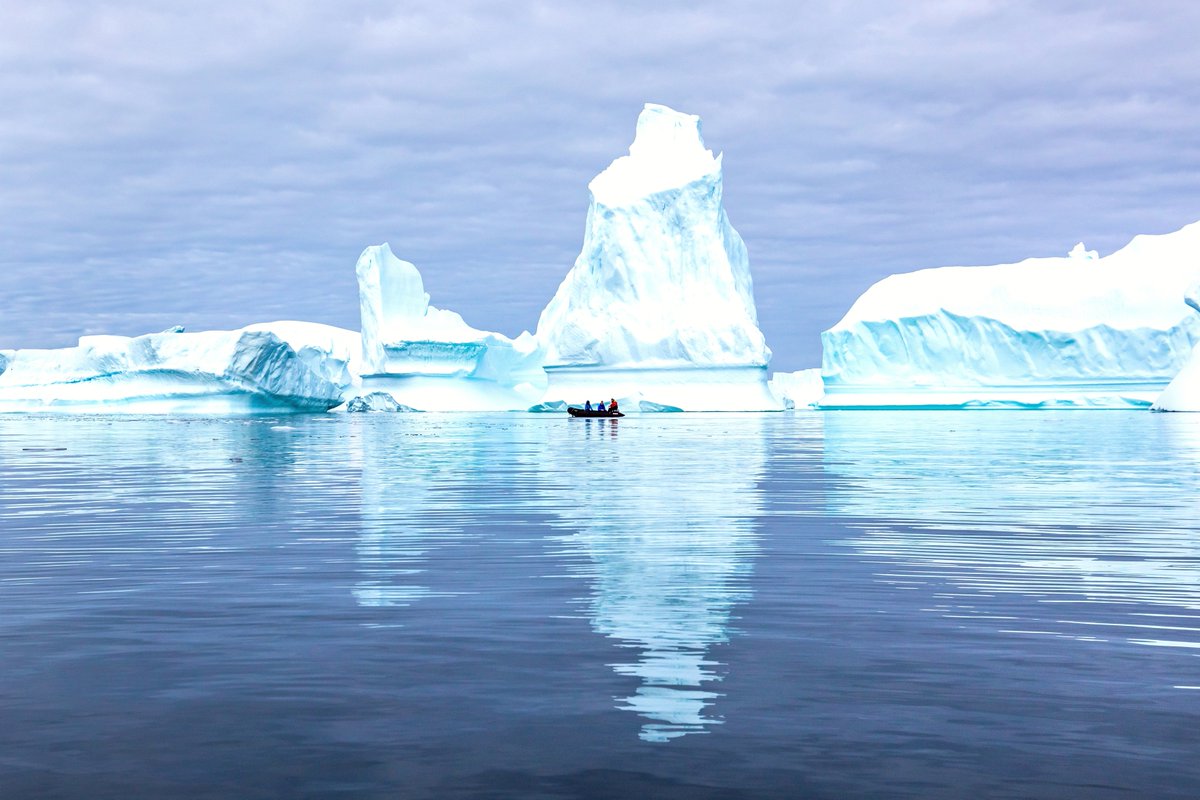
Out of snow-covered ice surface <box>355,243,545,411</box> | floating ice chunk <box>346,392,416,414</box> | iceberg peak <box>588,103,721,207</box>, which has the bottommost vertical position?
floating ice chunk <box>346,392,416,414</box>

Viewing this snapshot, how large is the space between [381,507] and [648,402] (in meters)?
45.3

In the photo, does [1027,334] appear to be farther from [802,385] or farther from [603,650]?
[603,650]

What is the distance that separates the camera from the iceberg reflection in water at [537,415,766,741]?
4.18 m

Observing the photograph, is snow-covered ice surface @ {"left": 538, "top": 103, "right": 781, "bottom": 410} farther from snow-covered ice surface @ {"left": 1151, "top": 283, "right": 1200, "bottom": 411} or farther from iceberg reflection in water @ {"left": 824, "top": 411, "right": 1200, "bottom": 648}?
iceberg reflection in water @ {"left": 824, "top": 411, "right": 1200, "bottom": 648}

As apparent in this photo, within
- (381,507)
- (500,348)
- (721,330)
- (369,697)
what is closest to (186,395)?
(500,348)

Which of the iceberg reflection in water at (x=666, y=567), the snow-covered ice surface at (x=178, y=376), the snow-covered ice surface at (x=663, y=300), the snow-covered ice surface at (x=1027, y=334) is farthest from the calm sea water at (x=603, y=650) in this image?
the snow-covered ice surface at (x=1027, y=334)

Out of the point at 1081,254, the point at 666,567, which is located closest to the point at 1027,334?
the point at 1081,254

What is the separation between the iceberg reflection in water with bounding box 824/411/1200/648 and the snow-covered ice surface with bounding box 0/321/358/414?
40.6 metres

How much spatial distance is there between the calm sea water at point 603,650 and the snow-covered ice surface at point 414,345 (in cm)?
5223

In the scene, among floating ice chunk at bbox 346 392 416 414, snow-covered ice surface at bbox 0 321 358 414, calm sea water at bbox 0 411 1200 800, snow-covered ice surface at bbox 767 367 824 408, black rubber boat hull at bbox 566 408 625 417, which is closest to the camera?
calm sea water at bbox 0 411 1200 800

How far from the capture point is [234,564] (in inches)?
289

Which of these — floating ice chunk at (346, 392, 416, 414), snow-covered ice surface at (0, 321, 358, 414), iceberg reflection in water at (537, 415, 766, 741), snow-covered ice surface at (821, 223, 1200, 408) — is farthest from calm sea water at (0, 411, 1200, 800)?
floating ice chunk at (346, 392, 416, 414)

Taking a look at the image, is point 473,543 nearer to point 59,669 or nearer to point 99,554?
point 99,554

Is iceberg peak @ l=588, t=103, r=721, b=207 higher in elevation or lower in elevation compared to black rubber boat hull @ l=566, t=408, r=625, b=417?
higher
